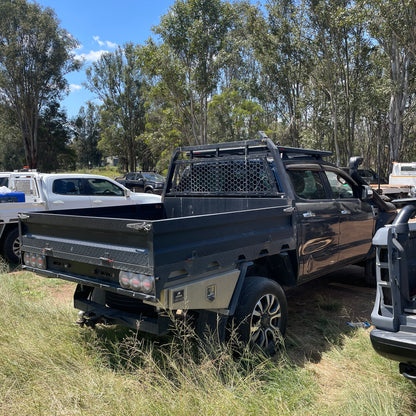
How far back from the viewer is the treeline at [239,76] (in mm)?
19391

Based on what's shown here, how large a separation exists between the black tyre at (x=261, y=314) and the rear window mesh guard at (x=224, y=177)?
1.21 metres

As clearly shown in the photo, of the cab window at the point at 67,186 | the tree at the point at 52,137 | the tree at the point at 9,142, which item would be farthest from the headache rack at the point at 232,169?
the tree at the point at 52,137

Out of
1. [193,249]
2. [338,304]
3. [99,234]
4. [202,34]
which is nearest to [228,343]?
[193,249]

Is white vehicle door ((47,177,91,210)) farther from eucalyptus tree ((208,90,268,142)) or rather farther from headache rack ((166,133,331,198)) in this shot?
eucalyptus tree ((208,90,268,142))

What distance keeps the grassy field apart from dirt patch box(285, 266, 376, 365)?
0.15 meters

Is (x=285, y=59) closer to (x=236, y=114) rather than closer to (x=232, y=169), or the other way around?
(x=236, y=114)

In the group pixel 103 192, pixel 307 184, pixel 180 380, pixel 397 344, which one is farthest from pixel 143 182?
pixel 397 344

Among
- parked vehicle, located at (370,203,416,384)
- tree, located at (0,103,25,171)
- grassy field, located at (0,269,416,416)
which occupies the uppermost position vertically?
tree, located at (0,103,25,171)

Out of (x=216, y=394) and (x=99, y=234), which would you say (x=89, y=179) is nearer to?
(x=99, y=234)

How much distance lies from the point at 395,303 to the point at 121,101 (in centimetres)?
3610

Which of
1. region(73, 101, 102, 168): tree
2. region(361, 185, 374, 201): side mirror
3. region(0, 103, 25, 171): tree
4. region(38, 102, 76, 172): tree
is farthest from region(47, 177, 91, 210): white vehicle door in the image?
region(73, 101, 102, 168): tree

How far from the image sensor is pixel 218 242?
337 centimetres

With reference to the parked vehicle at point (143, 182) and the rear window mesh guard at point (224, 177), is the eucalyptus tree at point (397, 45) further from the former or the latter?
the parked vehicle at point (143, 182)

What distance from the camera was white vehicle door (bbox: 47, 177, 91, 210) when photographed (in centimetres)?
843
